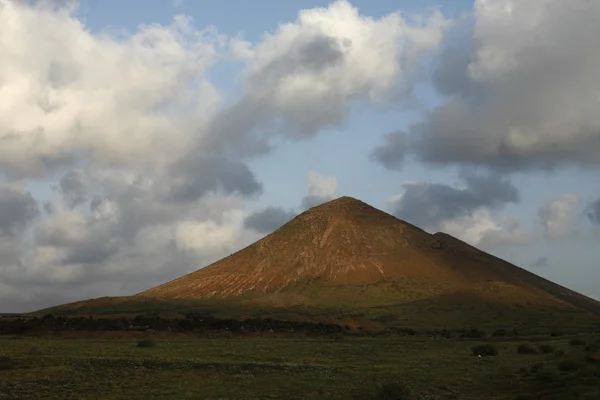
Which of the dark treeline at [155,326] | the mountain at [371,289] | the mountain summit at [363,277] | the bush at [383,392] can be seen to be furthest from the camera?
the mountain summit at [363,277]

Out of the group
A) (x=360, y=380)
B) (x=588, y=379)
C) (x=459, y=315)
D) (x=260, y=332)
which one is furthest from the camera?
(x=459, y=315)

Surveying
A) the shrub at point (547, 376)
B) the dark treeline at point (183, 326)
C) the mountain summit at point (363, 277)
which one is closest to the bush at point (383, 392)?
the shrub at point (547, 376)

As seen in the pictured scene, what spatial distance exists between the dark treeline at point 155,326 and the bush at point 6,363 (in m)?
42.4

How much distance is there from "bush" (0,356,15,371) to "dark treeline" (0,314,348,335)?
42.4 meters

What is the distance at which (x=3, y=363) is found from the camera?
114 feet

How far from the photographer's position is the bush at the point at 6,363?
112 ft

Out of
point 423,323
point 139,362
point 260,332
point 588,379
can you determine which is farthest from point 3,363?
point 423,323

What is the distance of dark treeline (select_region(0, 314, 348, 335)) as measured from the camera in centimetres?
7969

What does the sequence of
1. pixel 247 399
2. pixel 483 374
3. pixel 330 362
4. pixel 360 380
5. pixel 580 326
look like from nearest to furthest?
1. pixel 247 399
2. pixel 360 380
3. pixel 483 374
4. pixel 330 362
5. pixel 580 326

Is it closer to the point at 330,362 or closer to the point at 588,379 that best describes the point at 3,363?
the point at 330,362

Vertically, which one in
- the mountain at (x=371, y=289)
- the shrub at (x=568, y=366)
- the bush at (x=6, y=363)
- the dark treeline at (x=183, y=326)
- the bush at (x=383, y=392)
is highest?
the mountain at (x=371, y=289)

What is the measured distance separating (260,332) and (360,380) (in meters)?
51.6

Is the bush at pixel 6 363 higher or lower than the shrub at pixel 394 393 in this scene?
higher

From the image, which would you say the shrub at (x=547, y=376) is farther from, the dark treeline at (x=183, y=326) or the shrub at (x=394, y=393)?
the dark treeline at (x=183, y=326)
